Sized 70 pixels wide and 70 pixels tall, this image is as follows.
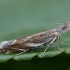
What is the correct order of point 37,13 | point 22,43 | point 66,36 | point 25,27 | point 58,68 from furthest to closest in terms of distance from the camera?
point 37,13, point 25,27, point 66,36, point 22,43, point 58,68

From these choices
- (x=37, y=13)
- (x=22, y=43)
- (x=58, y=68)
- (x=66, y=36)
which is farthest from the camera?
(x=37, y=13)

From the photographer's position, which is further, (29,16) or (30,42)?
(29,16)

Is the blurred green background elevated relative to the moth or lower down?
elevated

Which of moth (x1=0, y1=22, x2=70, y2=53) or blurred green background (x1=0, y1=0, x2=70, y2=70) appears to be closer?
moth (x1=0, y1=22, x2=70, y2=53)

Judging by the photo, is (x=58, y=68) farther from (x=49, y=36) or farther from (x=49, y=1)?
(x=49, y=1)

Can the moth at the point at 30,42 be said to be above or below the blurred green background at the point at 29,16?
below

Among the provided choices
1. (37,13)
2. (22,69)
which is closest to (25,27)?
(37,13)

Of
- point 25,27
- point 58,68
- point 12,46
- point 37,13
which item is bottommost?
point 58,68

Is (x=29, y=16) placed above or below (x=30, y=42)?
above

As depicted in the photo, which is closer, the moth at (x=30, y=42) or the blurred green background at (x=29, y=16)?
the moth at (x=30, y=42)

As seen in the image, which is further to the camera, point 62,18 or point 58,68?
point 62,18

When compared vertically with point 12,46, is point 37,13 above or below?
above
